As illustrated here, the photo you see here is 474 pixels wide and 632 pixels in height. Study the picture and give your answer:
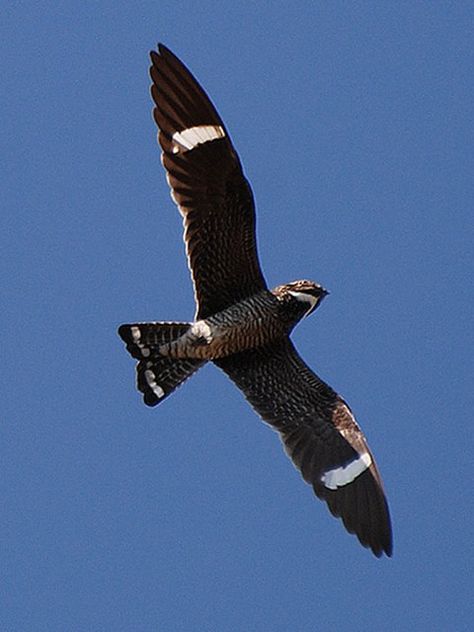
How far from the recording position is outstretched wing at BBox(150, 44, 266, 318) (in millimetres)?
10375

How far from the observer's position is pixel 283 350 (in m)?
10.9

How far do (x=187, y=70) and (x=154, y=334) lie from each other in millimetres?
1370

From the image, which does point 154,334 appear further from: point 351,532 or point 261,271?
point 351,532

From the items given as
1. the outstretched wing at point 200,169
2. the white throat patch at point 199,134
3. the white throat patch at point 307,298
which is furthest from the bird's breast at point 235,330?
the white throat patch at point 199,134

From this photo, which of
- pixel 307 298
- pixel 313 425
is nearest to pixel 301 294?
pixel 307 298

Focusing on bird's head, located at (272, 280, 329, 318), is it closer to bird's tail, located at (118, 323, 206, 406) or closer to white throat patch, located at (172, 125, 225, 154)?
bird's tail, located at (118, 323, 206, 406)

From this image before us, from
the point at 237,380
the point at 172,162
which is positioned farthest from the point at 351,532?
the point at 172,162

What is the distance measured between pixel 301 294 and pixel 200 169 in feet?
2.89

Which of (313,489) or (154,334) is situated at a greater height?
(154,334)

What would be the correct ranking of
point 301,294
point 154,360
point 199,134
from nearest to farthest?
1. point 199,134
2. point 154,360
3. point 301,294

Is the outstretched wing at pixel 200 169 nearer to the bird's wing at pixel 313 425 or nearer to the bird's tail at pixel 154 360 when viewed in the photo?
the bird's tail at pixel 154 360

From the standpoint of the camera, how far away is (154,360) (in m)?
10.5

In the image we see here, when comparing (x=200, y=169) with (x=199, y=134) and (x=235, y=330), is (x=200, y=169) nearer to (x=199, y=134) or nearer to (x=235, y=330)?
(x=199, y=134)

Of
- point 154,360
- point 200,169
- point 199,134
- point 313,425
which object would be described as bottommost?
point 313,425
